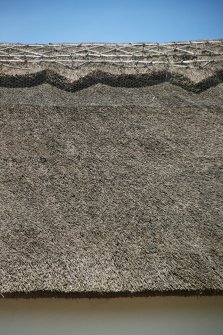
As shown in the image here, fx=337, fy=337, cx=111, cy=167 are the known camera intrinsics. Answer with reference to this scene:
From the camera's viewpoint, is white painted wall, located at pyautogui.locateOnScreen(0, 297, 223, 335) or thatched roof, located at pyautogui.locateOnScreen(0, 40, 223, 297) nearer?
thatched roof, located at pyautogui.locateOnScreen(0, 40, 223, 297)

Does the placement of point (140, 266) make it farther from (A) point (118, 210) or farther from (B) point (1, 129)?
(B) point (1, 129)

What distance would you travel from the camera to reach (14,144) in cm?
362

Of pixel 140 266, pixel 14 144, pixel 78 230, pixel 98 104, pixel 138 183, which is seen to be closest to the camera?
pixel 140 266

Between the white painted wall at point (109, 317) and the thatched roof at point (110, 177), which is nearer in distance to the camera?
the thatched roof at point (110, 177)

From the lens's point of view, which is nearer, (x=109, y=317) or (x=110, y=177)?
(x=109, y=317)

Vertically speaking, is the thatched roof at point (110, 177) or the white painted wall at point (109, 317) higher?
the thatched roof at point (110, 177)

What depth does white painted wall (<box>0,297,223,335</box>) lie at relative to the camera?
308 centimetres

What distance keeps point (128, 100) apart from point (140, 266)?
85.2 inches

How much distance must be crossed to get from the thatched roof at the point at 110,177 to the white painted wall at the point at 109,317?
1.59 ft

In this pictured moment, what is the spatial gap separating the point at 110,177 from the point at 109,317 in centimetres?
132

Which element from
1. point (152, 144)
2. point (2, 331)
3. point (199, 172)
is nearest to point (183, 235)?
point (199, 172)

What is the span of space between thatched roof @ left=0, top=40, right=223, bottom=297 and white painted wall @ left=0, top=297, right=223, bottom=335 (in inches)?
19.1

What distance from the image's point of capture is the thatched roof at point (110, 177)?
2779 mm

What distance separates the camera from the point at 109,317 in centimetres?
312
